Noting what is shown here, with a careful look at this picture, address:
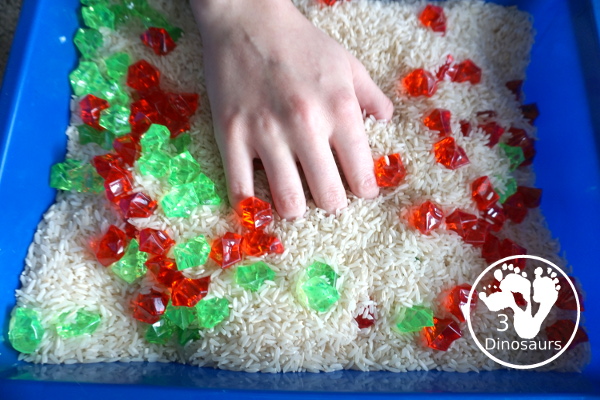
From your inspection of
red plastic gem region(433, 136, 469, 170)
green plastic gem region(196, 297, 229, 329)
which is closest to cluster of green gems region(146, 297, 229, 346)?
green plastic gem region(196, 297, 229, 329)

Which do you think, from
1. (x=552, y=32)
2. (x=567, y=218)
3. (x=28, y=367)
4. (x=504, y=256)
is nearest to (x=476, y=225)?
(x=504, y=256)

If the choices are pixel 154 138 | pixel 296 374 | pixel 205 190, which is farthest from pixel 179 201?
pixel 296 374

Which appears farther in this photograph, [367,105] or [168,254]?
[367,105]

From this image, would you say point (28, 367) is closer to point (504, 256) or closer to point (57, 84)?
point (57, 84)

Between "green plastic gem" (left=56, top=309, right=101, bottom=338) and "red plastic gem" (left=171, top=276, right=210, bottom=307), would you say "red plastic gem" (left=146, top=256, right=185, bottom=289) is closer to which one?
"red plastic gem" (left=171, top=276, right=210, bottom=307)

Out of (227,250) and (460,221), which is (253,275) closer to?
(227,250)
